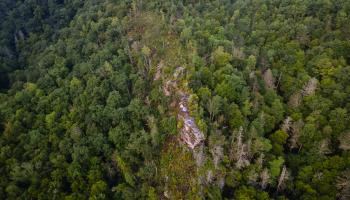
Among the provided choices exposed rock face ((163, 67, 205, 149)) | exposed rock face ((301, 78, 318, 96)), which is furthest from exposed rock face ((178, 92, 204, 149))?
exposed rock face ((301, 78, 318, 96))

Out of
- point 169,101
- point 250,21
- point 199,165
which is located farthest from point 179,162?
point 250,21

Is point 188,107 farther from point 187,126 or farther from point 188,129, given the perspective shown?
point 188,129

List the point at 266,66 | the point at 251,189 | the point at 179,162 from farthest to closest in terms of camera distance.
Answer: the point at 266,66 → the point at 179,162 → the point at 251,189

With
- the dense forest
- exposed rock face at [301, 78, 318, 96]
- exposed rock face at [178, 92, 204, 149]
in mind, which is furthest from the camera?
exposed rock face at [301, 78, 318, 96]

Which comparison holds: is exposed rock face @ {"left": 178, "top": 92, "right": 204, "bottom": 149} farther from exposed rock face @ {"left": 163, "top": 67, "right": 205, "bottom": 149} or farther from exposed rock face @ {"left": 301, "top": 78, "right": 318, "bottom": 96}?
exposed rock face @ {"left": 301, "top": 78, "right": 318, "bottom": 96}

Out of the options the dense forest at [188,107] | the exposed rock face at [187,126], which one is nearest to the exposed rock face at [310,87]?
the dense forest at [188,107]

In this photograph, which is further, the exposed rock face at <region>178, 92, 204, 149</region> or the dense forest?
the exposed rock face at <region>178, 92, 204, 149</region>

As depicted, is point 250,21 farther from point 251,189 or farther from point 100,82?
point 251,189

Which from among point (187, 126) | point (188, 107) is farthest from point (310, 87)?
point (187, 126)
